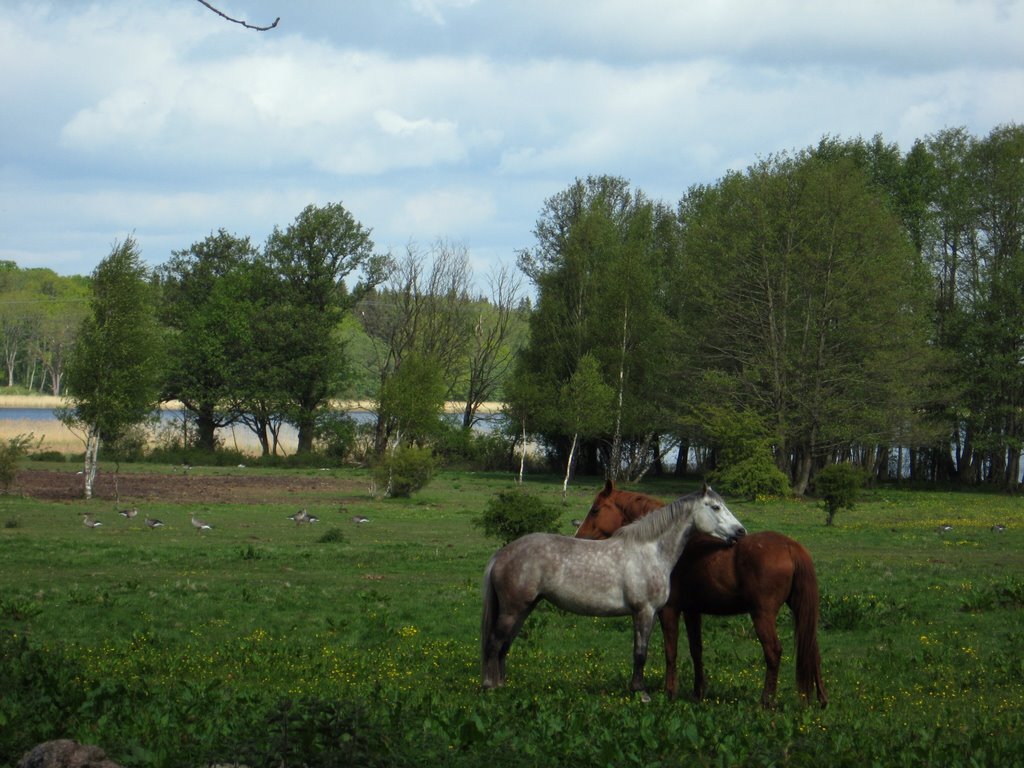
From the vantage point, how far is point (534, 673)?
41.6 feet

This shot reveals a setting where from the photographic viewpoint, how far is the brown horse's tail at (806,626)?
11.1m

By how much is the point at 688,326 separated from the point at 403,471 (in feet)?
76.4

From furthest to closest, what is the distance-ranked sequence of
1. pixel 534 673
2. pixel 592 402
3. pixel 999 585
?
pixel 592 402, pixel 999 585, pixel 534 673

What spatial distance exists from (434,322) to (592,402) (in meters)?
24.9

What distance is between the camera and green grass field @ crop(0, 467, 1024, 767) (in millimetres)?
7934

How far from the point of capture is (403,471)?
4738cm

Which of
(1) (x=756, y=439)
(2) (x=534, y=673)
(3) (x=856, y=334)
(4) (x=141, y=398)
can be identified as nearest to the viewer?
(2) (x=534, y=673)

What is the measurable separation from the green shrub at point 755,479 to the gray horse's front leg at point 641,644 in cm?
3549

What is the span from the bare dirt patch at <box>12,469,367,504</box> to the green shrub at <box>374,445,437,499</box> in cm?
191

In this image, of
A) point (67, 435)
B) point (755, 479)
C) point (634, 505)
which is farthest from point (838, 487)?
point (67, 435)

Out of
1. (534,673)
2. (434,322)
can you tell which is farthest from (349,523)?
(434,322)

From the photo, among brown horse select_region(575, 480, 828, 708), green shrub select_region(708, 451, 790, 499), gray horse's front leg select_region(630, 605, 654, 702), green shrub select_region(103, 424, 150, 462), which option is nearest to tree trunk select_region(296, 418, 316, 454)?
green shrub select_region(103, 424, 150, 462)

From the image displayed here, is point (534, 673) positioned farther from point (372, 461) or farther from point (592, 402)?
point (592, 402)

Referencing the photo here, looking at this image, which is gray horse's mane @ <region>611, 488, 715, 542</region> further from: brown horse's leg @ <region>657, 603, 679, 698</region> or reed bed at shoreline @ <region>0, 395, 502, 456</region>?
reed bed at shoreline @ <region>0, 395, 502, 456</region>
